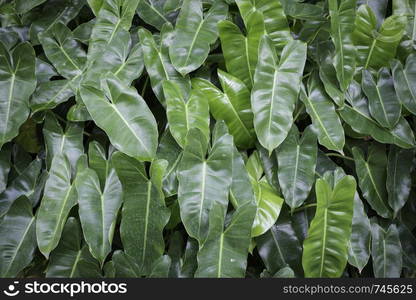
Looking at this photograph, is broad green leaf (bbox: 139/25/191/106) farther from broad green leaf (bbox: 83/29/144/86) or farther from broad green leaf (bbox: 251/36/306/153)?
broad green leaf (bbox: 251/36/306/153)

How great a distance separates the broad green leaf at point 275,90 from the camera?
5.82 ft

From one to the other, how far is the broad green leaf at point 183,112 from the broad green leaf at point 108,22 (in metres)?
0.34

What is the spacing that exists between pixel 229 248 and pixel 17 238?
78cm

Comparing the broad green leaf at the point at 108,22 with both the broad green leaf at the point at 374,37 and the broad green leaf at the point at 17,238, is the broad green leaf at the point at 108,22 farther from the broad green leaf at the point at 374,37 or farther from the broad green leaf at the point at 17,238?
the broad green leaf at the point at 374,37

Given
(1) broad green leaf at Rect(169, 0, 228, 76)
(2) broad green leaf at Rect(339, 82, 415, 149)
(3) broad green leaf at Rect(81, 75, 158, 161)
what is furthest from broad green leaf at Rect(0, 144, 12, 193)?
(2) broad green leaf at Rect(339, 82, 415, 149)

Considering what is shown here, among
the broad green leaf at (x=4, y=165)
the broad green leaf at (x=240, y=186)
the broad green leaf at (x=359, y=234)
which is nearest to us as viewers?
the broad green leaf at (x=240, y=186)

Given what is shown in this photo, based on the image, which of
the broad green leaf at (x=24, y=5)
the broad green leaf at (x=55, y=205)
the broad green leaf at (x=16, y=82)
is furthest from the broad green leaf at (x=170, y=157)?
the broad green leaf at (x=24, y=5)

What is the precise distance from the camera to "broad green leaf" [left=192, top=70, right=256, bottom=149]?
191 centimetres

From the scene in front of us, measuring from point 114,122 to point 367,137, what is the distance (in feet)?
3.54

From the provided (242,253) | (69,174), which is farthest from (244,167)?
(69,174)

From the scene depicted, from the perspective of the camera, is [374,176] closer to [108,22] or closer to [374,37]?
[374,37]

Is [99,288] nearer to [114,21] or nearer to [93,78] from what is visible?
[93,78]

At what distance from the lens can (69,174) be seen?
6.01 ft

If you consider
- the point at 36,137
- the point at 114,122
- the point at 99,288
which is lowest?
the point at 99,288
